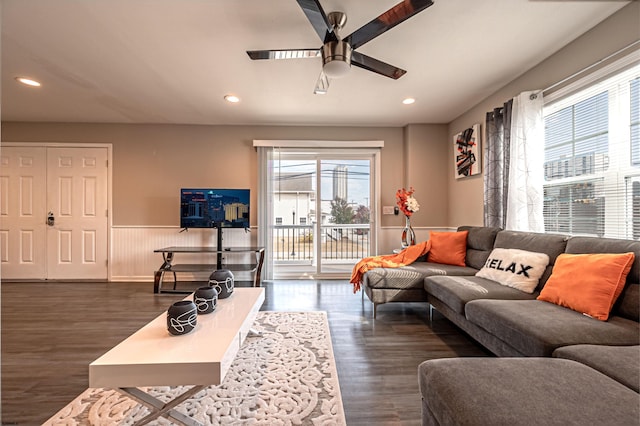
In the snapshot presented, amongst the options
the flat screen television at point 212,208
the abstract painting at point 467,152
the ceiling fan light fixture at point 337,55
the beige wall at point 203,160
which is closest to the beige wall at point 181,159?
the beige wall at point 203,160

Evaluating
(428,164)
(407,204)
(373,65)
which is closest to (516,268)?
(407,204)

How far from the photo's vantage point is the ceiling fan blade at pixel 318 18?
154 cm

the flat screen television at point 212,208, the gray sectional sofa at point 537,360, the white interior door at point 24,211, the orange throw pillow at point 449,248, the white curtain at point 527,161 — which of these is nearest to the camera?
the gray sectional sofa at point 537,360

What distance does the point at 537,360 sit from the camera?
3.79ft

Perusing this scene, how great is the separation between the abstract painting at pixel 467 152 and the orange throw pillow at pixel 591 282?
6.55ft

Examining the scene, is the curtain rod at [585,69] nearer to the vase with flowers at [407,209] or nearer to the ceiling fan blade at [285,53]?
the vase with flowers at [407,209]

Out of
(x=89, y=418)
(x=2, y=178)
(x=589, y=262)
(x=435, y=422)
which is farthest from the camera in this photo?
(x=2, y=178)

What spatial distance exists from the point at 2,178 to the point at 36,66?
8.83 ft

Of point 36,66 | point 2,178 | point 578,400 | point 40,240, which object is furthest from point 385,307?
point 2,178

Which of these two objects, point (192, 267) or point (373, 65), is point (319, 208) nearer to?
point (192, 267)

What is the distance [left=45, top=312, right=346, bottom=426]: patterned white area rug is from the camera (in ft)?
4.65

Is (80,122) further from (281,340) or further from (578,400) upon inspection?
(578,400)

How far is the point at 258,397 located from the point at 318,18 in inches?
88.9

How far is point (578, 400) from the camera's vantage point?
89 centimetres
